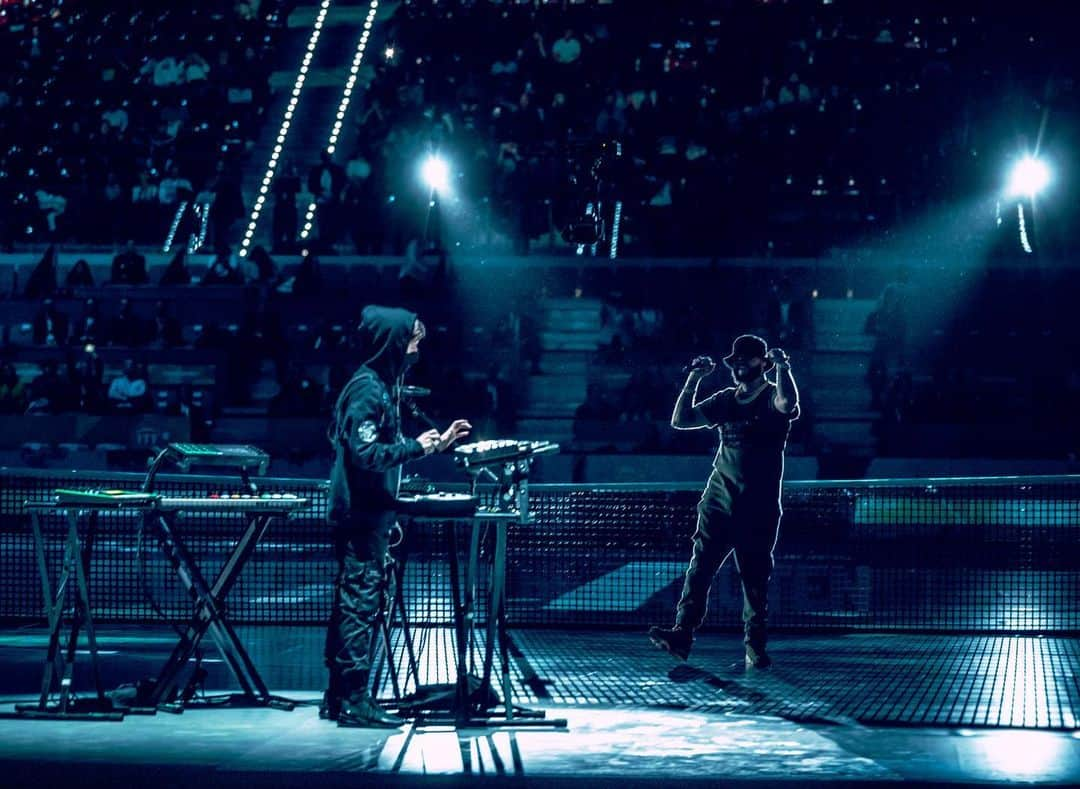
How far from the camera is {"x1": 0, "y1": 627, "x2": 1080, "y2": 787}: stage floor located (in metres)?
7.04

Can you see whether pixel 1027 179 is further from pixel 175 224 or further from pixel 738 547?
pixel 738 547

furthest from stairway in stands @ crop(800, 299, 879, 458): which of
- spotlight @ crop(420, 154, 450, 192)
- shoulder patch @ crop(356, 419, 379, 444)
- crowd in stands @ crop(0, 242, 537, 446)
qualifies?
shoulder patch @ crop(356, 419, 379, 444)

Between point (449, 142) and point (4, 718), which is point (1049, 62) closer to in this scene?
point (449, 142)

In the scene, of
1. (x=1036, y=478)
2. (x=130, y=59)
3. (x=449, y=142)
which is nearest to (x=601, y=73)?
(x=449, y=142)

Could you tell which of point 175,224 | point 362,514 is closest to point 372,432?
point 362,514

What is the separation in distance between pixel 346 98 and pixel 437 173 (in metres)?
5.62

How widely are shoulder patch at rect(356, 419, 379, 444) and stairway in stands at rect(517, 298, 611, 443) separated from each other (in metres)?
14.5

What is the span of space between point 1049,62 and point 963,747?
23.5 m

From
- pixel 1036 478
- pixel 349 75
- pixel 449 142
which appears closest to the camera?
pixel 1036 478

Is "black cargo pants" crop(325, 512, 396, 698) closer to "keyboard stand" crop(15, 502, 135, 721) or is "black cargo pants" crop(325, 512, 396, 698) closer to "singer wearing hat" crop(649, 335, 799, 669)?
"keyboard stand" crop(15, 502, 135, 721)

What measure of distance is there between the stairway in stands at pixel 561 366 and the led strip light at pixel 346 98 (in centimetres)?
494

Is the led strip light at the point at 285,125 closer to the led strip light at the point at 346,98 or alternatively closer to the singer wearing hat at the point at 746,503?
the led strip light at the point at 346,98

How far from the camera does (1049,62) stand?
94.3 feet

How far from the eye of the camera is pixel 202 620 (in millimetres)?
8445
